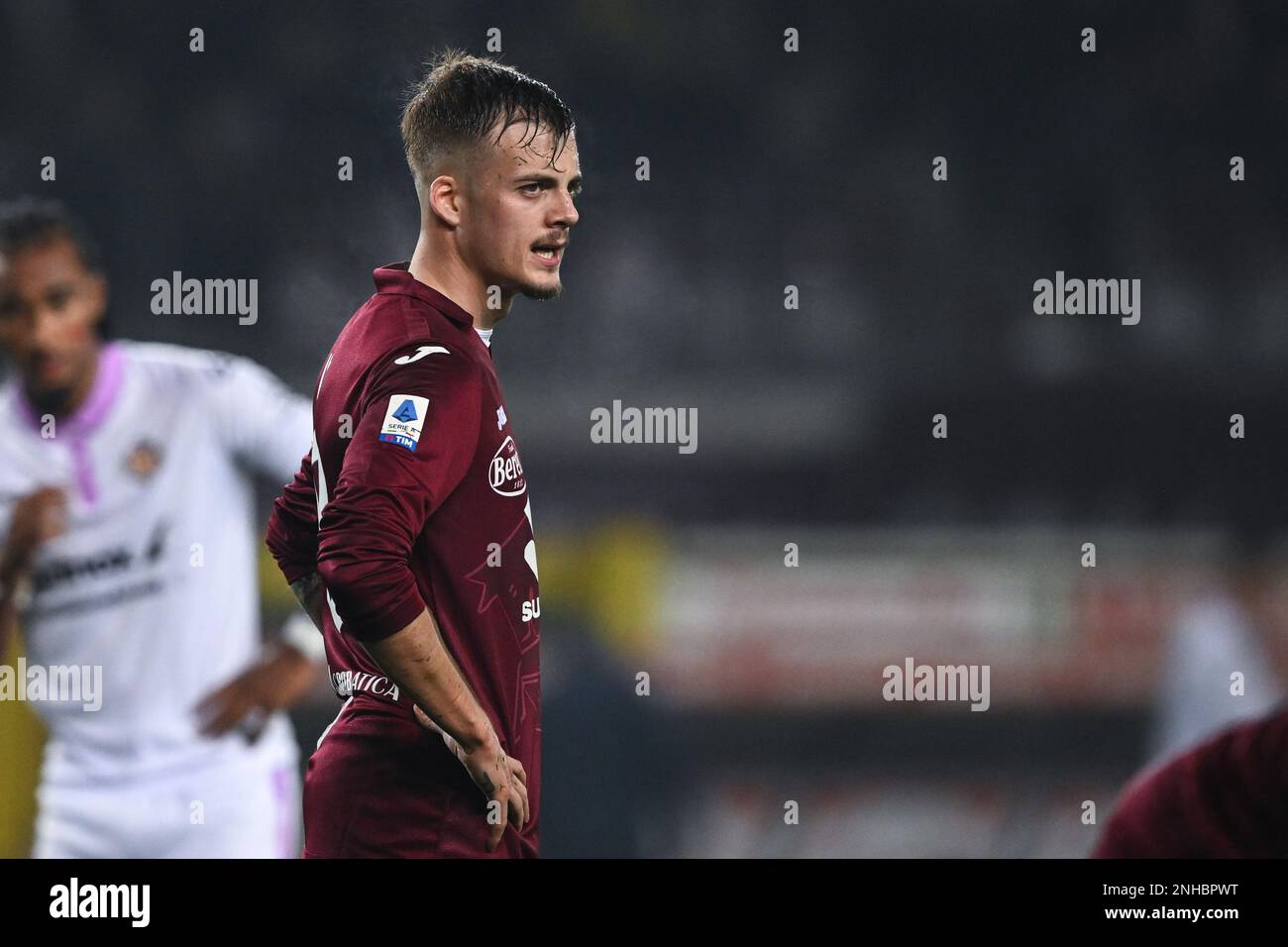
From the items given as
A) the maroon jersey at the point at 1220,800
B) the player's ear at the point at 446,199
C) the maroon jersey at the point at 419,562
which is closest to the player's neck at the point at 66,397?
the maroon jersey at the point at 419,562

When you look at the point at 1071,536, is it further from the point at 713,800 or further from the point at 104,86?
the point at 104,86

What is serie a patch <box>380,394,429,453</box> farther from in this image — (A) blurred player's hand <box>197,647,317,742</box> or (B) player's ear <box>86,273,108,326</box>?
(B) player's ear <box>86,273,108,326</box>

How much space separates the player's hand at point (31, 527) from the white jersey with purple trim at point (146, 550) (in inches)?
1.0

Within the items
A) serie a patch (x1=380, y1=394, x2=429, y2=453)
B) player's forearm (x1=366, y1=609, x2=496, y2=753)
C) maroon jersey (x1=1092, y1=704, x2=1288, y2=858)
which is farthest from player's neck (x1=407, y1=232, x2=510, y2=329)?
maroon jersey (x1=1092, y1=704, x2=1288, y2=858)

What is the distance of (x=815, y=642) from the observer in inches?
269

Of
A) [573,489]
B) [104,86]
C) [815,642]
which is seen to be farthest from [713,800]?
[104,86]

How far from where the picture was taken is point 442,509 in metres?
2.25

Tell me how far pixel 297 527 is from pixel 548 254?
0.69 metres

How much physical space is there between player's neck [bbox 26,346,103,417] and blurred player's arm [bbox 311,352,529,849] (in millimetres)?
2112

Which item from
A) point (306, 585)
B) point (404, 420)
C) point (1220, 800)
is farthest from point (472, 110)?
point (1220, 800)

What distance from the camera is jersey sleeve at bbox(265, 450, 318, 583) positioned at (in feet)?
8.38

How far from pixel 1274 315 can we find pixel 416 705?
7563 mm

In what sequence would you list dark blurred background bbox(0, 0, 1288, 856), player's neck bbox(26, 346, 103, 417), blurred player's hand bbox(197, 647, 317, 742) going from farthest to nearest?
1. dark blurred background bbox(0, 0, 1288, 856)
2. player's neck bbox(26, 346, 103, 417)
3. blurred player's hand bbox(197, 647, 317, 742)

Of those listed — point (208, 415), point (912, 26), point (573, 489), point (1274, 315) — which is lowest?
point (208, 415)
